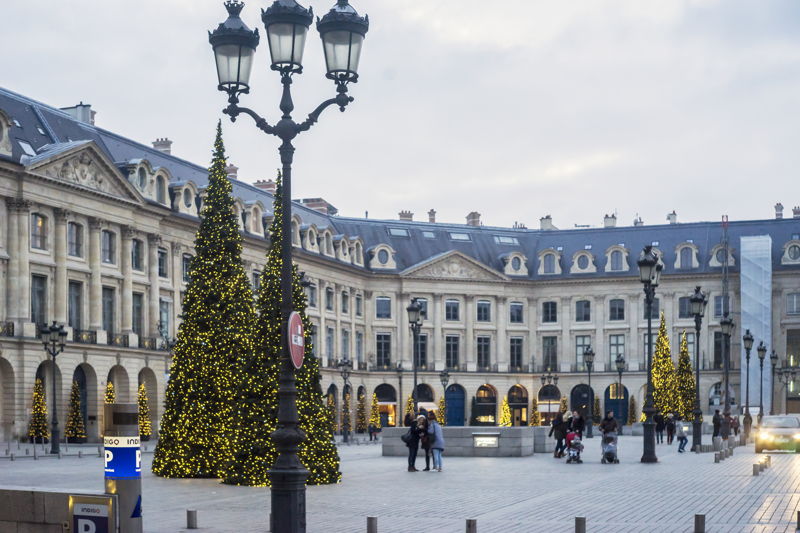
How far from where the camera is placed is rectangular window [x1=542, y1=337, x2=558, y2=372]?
4168 inches

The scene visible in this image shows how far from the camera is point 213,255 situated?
1305 inches

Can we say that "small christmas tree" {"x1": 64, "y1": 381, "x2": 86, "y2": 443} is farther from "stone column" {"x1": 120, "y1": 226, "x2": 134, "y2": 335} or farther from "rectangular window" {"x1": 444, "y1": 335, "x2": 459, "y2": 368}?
"rectangular window" {"x1": 444, "y1": 335, "x2": 459, "y2": 368}

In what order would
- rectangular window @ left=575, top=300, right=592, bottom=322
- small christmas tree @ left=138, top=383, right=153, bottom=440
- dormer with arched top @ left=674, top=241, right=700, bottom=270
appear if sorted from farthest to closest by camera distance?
rectangular window @ left=575, top=300, right=592, bottom=322 → dormer with arched top @ left=674, top=241, right=700, bottom=270 → small christmas tree @ left=138, top=383, right=153, bottom=440

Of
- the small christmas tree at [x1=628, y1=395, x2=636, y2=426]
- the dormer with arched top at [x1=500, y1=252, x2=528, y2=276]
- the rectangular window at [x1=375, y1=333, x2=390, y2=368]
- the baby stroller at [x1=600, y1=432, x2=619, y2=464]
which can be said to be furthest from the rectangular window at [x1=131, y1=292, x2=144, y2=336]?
the dormer with arched top at [x1=500, y1=252, x2=528, y2=276]

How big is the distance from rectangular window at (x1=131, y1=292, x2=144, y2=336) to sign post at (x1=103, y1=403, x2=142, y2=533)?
5706 centimetres

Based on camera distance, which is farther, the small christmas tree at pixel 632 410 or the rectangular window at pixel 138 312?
the small christmas tree at pixel 632 410

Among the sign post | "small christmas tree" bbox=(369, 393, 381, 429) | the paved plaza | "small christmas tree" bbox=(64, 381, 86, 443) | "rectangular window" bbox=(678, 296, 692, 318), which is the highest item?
"rectangular window" bbox=(678, 296, 692, 318)

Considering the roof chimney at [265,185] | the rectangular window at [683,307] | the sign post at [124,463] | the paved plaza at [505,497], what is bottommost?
the paved plaza at [505,497]

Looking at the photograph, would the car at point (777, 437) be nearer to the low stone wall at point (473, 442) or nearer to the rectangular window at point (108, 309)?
the low stone wall at point (473, 442)

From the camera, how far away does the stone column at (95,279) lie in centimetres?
6425

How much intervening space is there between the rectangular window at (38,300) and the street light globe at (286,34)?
1846 inches

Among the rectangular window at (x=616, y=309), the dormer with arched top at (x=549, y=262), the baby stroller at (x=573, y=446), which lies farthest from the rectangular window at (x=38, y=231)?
the rectangular window at (x=616, y=309)

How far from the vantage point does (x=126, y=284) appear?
221 feet

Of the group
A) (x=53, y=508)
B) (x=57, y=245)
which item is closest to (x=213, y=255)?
(x=53, y=508)
